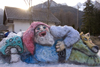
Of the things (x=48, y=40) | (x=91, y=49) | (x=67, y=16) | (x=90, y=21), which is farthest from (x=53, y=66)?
(x=67, y=16)

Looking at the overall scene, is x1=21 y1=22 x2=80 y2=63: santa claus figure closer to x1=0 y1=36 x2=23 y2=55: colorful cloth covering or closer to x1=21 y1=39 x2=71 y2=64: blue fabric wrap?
x1=21 y1=39 x2=71 y2=64: blue fabric wrap

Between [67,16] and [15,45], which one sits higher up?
[67,16]

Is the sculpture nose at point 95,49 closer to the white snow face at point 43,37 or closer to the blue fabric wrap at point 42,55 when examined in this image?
the blue fabric wrap at point 42,55

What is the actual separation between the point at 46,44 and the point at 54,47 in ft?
0.71

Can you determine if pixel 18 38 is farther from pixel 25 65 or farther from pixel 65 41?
pixel 65 41

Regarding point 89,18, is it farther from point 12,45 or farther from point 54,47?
point 12,45

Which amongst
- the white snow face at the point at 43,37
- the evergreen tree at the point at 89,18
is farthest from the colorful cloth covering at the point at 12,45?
the evergreen tree at the point at 89,18

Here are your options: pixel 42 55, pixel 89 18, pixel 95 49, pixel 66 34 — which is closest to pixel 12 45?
pixel 42 55

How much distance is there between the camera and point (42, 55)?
2.16m

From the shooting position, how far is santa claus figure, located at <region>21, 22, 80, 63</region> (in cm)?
219

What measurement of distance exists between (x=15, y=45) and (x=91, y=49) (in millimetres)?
1742

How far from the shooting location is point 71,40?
221cm

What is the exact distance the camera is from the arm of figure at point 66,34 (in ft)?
7.27

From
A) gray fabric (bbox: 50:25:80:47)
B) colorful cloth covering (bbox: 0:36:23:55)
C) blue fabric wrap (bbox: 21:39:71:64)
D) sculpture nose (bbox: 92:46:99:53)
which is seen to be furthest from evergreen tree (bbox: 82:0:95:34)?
colorful cloth covering (bbox: 0:36:23:55)
